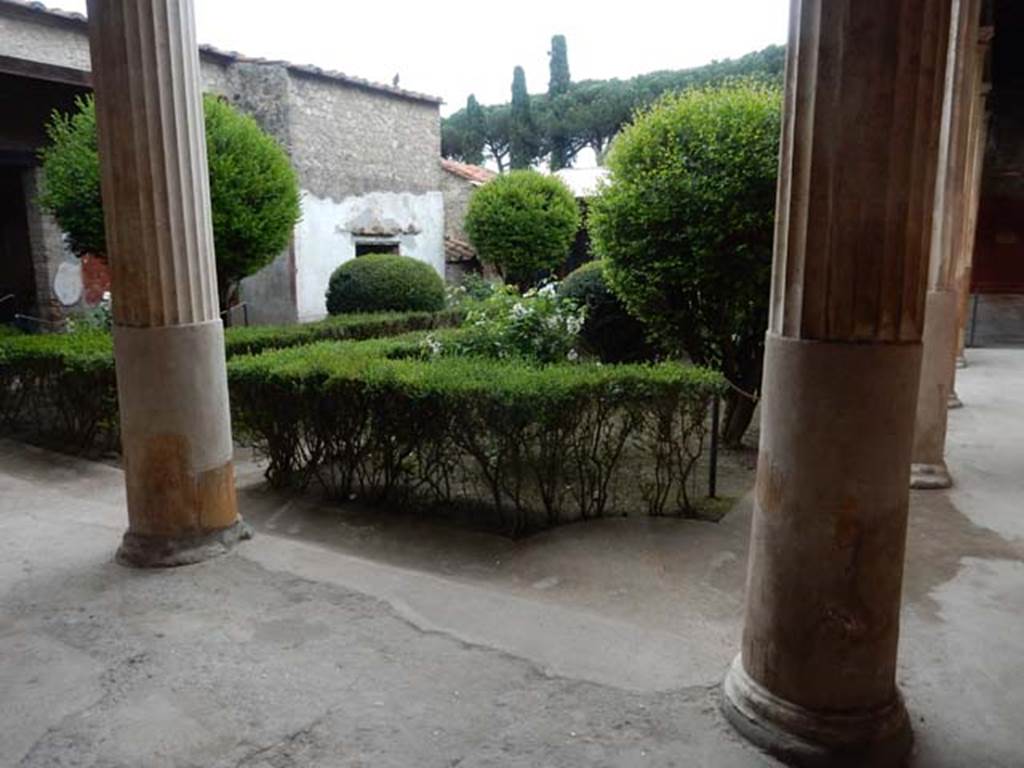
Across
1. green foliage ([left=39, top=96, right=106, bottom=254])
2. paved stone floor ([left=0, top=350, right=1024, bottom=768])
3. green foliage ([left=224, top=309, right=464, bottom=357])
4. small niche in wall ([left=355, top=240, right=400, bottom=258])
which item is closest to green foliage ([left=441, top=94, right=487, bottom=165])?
small niche in wall ([left=355, top=240, right=400, bottom=258])

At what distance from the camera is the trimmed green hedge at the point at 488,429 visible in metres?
4.62

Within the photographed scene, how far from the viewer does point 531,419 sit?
4.48 metres

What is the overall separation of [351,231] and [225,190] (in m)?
6.97

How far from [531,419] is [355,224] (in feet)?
39.9

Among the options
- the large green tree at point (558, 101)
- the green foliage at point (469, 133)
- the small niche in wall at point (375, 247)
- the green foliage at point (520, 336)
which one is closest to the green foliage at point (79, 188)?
the green foliage at point (520, 336)

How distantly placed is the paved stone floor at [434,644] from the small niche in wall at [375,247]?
11383 mm

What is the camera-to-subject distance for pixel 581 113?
29.0 metres

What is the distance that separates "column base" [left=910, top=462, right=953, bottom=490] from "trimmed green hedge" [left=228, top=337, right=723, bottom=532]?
187 cm

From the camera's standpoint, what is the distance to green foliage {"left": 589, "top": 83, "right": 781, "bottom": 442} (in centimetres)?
586

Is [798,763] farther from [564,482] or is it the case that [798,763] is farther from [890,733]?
[564,482]

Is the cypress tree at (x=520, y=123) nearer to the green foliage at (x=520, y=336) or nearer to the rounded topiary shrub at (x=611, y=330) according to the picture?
the rounded topiary shrub at (x=611, y=330)

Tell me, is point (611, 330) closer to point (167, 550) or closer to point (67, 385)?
point (67, 385)

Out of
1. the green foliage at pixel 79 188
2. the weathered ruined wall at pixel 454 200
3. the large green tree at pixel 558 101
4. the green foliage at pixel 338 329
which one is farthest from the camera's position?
the large green tree at pixel 558 101

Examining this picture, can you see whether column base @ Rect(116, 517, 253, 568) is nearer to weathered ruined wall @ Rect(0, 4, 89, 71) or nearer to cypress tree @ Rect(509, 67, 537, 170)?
weathered ruined wall @ Rect(0, 4, 89, 71)
